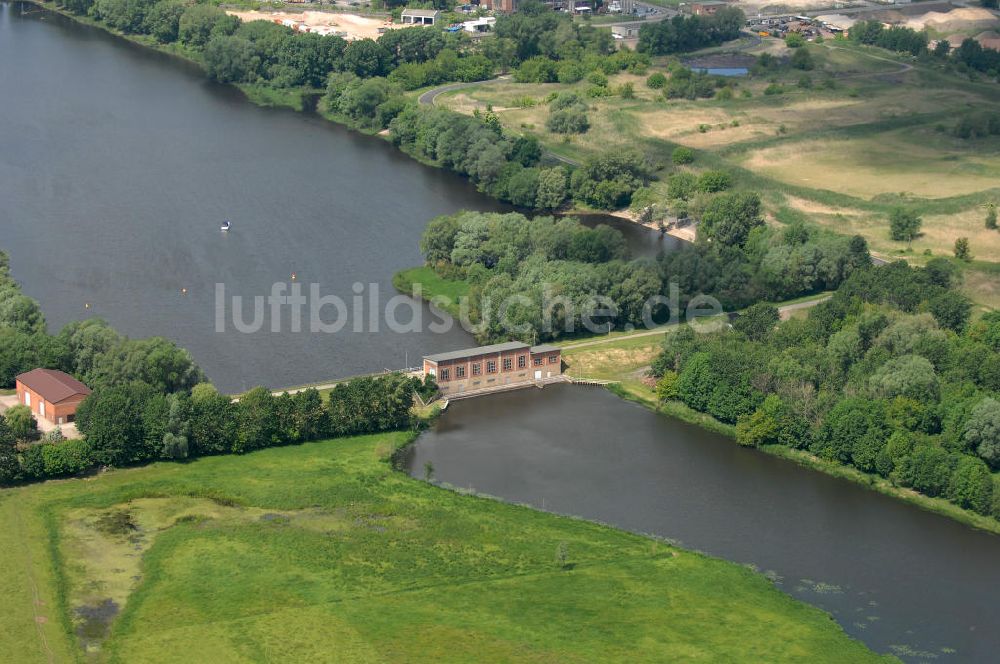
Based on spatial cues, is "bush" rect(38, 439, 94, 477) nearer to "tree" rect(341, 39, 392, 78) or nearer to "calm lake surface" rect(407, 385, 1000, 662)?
"calm lake surface" rect(407, 385, 1000, 662)

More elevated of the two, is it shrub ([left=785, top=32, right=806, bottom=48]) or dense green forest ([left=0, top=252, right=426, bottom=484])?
shrub ([left=785, top=32, right=806, bottom=48])

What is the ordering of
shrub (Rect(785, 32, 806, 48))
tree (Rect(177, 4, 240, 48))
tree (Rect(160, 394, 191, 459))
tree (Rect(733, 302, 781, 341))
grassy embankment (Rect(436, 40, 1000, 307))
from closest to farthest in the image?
tree (Rect(160, 394, 191, 459)) < tree (Rect(733, 302, 781, 341)) < grassy embankment (Rect(436, 40, 1000, 307)) < tree (Rect(177, 4, 240, 48)) < shrub (Rect(785, 32, 806, 48))

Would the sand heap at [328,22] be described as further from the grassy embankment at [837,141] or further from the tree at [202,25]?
the grassy embankment at [837,141]

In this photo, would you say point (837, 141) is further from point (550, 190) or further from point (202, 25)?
point (202, 25)

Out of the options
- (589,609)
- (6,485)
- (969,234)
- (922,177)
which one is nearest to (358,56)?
(922,177)

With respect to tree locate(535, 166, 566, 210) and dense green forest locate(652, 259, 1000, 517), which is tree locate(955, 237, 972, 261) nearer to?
dense green forest locate(652, 259, 1000, 517)

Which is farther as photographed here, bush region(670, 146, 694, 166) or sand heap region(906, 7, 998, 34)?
sand heap region(906, 7, 998, 34)

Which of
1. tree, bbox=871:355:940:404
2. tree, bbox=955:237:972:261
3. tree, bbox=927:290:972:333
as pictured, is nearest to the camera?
tree, bbox=871:355:940:404

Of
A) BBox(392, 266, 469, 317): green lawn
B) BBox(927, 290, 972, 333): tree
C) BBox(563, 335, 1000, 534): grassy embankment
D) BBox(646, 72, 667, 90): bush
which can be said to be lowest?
BBox(563, 335, 1000, 534): grassy embankment

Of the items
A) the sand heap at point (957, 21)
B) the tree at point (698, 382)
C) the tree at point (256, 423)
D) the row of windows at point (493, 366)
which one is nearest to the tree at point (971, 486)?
the tree at point (698, 382)

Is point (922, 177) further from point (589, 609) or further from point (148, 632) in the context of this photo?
point (148, 632)

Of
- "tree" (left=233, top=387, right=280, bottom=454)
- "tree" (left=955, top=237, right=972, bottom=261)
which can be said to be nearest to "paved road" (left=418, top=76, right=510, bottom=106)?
"tree" (left=955, top=237, right=972, bottom=261)
